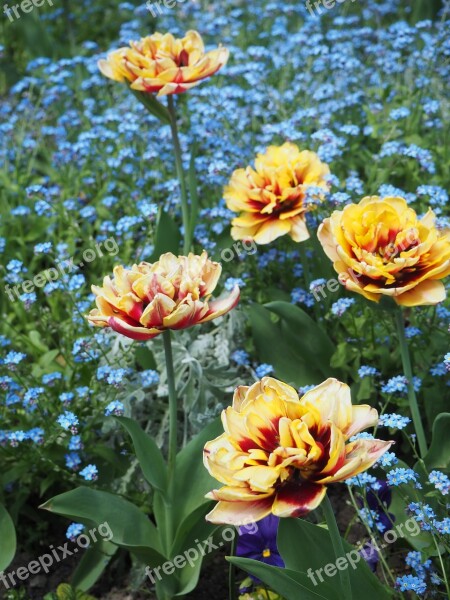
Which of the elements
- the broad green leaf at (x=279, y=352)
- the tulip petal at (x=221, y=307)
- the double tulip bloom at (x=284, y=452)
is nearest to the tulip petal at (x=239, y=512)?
the double tulip bloom at (x=284, y=452)

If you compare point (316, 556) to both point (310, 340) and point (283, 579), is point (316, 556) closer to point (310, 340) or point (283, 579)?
point (283, 579)

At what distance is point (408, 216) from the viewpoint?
68.0 inches

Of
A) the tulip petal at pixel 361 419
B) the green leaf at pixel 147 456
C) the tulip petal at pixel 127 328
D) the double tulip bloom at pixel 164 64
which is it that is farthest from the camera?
the double tulip bloom at pixel 164 64

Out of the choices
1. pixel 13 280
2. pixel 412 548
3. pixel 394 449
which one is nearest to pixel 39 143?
pixel 13 280

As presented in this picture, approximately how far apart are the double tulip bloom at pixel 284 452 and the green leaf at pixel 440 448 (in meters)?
0.53

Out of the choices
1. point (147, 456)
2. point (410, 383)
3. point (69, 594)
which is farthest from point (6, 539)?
point (410, 383)

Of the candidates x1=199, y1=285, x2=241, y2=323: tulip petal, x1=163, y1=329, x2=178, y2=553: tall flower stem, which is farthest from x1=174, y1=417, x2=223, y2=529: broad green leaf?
x1=199, y1=285, x2=241, y2=323: tulip petal

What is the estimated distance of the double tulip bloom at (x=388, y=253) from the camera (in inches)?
63.9

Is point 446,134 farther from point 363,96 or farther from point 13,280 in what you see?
point 13,280

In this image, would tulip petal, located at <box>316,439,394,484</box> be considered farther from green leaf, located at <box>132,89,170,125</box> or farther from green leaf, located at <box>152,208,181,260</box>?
green leaf, located at <box>132,89,170,125</box>

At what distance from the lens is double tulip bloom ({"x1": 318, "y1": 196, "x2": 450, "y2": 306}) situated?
1623 millimetres

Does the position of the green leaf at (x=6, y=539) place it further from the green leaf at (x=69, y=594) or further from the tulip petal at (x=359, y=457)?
the tulip petal at (x=359, y=457)

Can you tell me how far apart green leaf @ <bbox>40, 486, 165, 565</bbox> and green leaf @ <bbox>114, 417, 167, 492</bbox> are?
102mm

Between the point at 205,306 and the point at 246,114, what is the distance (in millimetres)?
1770
